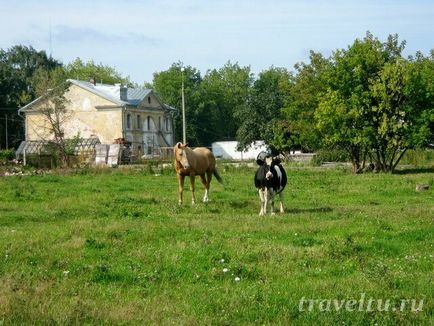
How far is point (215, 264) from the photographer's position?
1098cm

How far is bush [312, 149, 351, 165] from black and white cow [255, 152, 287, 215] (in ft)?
104

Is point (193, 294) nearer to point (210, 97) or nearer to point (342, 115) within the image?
point (342, 115)

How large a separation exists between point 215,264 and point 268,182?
26.1 ft

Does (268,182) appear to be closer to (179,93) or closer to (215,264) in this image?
(215,264)

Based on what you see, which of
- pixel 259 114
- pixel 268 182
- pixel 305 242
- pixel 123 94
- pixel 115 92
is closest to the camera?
pixel 305 242

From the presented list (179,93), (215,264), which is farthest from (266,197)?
(179,93)

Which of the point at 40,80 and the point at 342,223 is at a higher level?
the point at 40,80

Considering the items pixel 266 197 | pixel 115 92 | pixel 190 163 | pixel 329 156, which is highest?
pixel 115 92

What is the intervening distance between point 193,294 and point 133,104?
69.3 m

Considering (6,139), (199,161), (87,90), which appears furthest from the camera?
(6,139)

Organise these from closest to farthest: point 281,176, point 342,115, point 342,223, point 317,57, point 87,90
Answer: point 342,223, point 281,176, point 342,115, point 317,57, point 87,90

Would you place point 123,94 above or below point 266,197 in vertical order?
above

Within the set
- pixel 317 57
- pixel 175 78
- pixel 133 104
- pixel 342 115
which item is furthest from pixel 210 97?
pixel 342 115

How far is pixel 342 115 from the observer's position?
4028 cm
